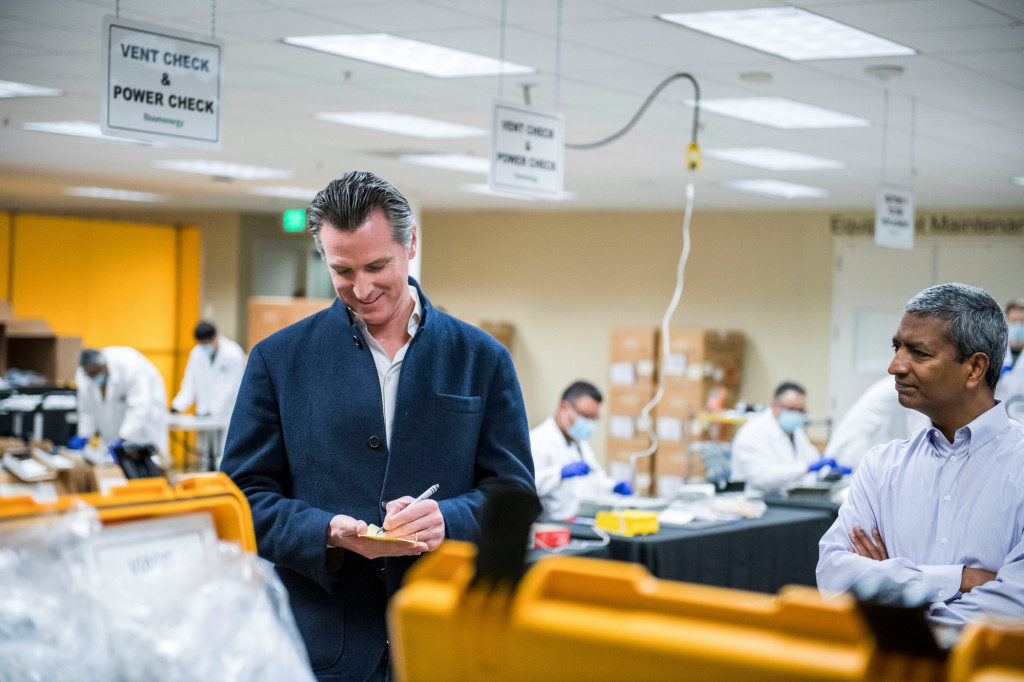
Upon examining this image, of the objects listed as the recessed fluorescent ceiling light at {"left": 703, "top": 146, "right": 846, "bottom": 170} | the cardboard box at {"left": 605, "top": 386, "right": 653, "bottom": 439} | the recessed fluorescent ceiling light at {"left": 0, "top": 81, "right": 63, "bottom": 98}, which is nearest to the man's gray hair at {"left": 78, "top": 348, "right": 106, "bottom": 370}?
the recessed fluorescent ceiling light at {"left": 0, "top": 81, "right": 63, "bottom": 98}

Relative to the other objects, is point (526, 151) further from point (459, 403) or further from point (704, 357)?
point (704, 357)

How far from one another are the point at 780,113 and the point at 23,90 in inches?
173

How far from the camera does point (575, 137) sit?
7523mm

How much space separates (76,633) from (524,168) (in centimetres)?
460

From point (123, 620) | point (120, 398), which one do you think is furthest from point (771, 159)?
point (123, 620)

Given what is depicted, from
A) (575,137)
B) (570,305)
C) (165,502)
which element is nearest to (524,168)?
(575,137)

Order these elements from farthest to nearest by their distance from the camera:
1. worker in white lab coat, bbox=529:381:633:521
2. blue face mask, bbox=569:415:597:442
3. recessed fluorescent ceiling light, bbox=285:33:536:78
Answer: blue face mask, bbox=569:415:597:442
worker in white lab coat, bbox=529:381:633:521
recessed fluorescent ceiling light, bbox=285:33:536:78

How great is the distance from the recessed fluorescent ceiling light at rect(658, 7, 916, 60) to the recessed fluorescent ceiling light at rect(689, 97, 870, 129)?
1.03m

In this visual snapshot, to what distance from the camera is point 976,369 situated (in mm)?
2051

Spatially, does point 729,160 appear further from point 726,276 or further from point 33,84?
point 33,84

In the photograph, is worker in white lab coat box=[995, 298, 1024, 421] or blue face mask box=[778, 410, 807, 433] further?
blue face mask box=[778, 410, 807, 433]

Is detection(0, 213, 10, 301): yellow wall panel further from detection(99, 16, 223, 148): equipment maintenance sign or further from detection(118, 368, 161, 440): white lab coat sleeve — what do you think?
detection(99, 16, 223, 148): equipment maintenance sign

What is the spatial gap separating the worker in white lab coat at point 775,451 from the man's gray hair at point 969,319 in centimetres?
499

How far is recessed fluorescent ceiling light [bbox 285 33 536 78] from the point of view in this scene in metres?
5.21
